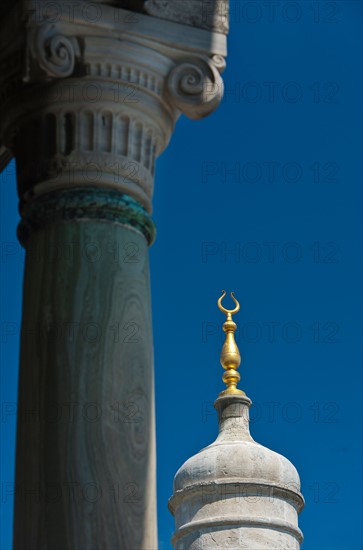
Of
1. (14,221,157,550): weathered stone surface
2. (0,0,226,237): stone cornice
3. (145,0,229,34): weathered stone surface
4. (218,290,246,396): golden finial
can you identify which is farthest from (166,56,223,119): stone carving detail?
(218,290,246,396): golden finial

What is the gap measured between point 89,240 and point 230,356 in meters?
20.1

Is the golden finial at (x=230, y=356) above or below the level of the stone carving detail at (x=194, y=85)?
above

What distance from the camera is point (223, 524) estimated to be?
22.5 m

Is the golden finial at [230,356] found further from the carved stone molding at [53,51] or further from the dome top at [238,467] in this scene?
the carved stone molding at [53,51]

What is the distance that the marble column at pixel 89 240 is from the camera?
18.7 ft

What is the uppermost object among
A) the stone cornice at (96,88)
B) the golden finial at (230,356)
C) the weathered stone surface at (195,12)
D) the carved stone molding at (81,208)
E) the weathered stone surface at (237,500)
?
the golden finial at (230,356)

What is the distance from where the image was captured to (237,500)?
74.6 ft

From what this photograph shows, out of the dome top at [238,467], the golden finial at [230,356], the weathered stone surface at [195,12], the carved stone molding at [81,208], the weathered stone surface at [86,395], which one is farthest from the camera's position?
the golden finial at [230,356]

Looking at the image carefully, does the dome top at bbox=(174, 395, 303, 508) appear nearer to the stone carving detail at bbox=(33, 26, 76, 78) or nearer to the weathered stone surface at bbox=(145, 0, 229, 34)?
the weathered stone surface at bbox=(145, 0, 229, 34)

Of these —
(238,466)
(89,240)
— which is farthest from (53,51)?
(238,466)

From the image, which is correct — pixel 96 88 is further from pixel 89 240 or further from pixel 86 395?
pixel 86 395

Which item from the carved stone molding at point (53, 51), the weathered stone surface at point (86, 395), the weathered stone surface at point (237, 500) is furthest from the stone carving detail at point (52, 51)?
the weathered stone surface at point (237, 500)

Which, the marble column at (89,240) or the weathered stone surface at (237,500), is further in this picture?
the weathered stone surface at (237,500)

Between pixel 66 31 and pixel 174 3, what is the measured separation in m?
0.64
